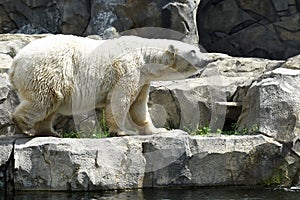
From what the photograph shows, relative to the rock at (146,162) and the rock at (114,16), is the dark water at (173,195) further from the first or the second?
the rock at (114,16)

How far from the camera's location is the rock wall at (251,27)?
1470 cm

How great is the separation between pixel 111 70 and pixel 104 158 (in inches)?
42.1

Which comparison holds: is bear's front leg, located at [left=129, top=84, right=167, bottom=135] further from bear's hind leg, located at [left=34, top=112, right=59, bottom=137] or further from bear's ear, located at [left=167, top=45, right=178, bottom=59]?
bear's hind leg, located at [left=34, top=112, right=59, bottom=137]

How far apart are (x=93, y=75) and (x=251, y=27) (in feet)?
29.4

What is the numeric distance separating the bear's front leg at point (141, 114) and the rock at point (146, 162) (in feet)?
1.55

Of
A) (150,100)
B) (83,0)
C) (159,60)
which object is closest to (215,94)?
(150,100)

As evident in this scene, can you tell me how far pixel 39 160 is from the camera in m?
6.15

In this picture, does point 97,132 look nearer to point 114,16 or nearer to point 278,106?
point 278,106

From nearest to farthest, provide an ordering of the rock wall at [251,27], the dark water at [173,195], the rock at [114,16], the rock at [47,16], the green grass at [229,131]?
the dark water at [173,195], the green grass at [229,131], the rock at [114,16], the rock at [47,16], the rock wall at [251,27]

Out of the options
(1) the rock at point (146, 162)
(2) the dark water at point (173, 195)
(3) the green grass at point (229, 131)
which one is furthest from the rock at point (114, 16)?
(2) the dark water at point (173, 195)

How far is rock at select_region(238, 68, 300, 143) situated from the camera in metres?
6.89

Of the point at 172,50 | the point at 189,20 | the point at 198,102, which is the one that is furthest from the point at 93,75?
the point at 189,20

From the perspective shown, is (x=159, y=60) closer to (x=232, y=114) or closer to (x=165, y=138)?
(x=165, y=138)

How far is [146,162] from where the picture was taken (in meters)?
6.38
